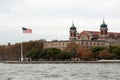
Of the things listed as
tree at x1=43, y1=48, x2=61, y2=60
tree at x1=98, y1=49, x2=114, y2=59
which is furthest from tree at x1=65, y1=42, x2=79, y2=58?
tree at x1=98, y1=49, x2=114, y2=59

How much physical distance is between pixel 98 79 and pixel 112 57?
109 m

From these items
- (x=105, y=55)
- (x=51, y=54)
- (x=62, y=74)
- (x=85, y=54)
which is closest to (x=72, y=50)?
(x=51, y=54)

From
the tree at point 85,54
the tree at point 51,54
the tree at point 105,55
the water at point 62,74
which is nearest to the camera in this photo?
the water at point 62,74

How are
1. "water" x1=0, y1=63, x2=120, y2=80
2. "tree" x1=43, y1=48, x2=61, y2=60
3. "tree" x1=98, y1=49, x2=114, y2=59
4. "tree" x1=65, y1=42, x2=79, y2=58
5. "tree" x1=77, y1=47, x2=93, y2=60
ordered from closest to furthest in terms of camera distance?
"water" x1=0, y1=63, x2=120, y2=80 → "tree" x1=98, y1=49, x2=114, y2=59 → "tree" x1=77, y1=47, x2=93, y2=60 → "tree" x1=43, y1=48, x2=61, y2=60 → "tree" x1=65, y1=42, x2=79, y2=58

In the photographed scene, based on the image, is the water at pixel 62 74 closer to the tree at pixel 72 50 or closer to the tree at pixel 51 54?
the tree at pixel 51 54

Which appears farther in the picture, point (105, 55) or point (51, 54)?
point (51, 54)

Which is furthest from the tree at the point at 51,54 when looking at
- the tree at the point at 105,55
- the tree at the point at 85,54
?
the tree at the point at 105,55

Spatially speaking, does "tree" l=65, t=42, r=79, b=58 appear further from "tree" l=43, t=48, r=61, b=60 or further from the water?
the water

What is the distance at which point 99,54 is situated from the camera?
175 metres

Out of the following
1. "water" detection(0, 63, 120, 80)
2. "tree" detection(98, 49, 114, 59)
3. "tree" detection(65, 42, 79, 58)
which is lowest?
"water" detection(0, 63, 120, 80)

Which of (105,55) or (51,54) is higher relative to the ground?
(51,54)

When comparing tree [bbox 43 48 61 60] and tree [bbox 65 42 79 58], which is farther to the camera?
tree [bbox 65 42 79 58]

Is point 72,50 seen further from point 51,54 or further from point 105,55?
point 105,55

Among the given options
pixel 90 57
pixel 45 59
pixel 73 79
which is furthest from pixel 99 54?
pixel 73 79
